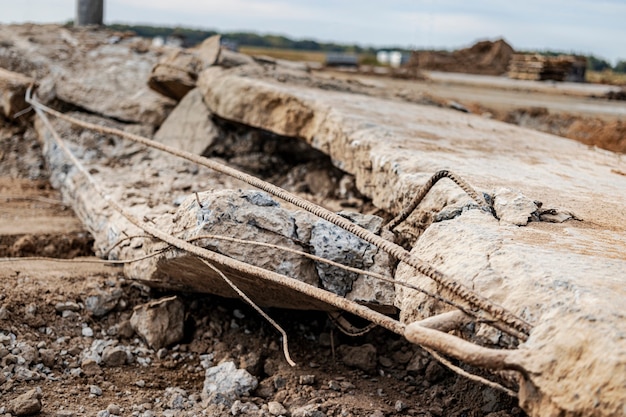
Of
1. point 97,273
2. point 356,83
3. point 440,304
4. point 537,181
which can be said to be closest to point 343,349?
point 440,304

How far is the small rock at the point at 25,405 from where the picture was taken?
2146 mm

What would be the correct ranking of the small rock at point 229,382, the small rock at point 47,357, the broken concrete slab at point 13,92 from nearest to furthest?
the small rock at point 229,382, the small rock at point 47,357, the broken concrete slab at point 13,92

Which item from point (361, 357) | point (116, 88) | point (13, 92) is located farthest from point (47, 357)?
point (13, 92)

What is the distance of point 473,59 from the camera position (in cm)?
1886

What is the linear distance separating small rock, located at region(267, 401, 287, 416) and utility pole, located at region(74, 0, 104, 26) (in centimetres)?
519

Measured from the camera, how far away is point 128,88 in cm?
509

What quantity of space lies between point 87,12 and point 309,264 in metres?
4.93

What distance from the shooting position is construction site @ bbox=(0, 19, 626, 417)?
67.6 inches

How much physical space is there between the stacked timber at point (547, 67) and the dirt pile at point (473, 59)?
6.62ft

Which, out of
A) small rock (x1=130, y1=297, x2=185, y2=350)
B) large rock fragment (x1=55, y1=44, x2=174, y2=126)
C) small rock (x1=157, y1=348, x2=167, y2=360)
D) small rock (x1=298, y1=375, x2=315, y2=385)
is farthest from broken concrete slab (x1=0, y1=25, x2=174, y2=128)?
small rock (x1=298, y1=375, x2=315, y2=385)

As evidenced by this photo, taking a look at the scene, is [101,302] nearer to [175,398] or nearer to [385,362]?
[175,398]

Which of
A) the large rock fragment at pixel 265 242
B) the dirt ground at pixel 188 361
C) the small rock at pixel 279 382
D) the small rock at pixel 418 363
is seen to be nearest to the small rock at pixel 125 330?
the dirt ground at pixel 188 361

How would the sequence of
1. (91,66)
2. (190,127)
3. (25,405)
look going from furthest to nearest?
1. (91,66)
2. (190,127)
3. (25,405)

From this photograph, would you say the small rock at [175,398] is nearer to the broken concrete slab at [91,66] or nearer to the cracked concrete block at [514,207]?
the cracked concrete block at [514,207]
